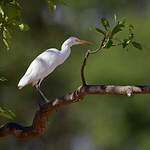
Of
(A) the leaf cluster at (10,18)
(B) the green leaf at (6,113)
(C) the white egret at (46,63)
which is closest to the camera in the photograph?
(B) the green leaf at (6,113)

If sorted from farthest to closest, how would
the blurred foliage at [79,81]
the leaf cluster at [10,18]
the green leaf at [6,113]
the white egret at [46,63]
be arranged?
the blurred foliage at [79,81]
the white egret at [46,63]
the leaf cluster at [10,18]
the green leaf at [6,113]

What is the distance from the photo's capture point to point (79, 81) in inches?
642

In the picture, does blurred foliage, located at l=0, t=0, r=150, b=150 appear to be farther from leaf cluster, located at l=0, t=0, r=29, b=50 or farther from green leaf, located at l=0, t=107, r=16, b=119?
green leaf, located at l=0, t=107, r=16, b=119

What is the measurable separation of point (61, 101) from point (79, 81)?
12.4 meters

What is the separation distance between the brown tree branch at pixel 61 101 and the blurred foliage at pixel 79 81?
11596mm

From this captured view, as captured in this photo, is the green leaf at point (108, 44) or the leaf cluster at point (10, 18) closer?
the green leaf at point (108, 44)

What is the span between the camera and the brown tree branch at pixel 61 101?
333 cm

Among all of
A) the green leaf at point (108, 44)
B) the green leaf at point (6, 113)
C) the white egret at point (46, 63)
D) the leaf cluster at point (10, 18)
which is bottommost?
the white egret at point (46, 63)

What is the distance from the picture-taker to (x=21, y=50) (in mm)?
18000

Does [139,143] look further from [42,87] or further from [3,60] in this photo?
[3,60]

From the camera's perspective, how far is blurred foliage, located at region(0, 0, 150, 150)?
1720cm

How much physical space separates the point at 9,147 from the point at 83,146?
312cm

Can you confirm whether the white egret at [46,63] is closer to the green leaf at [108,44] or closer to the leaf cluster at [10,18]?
the leaf cluster at [10,18]

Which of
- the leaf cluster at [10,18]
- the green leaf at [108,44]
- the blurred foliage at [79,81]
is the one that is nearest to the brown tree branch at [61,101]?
the green leaf at [108,44]
